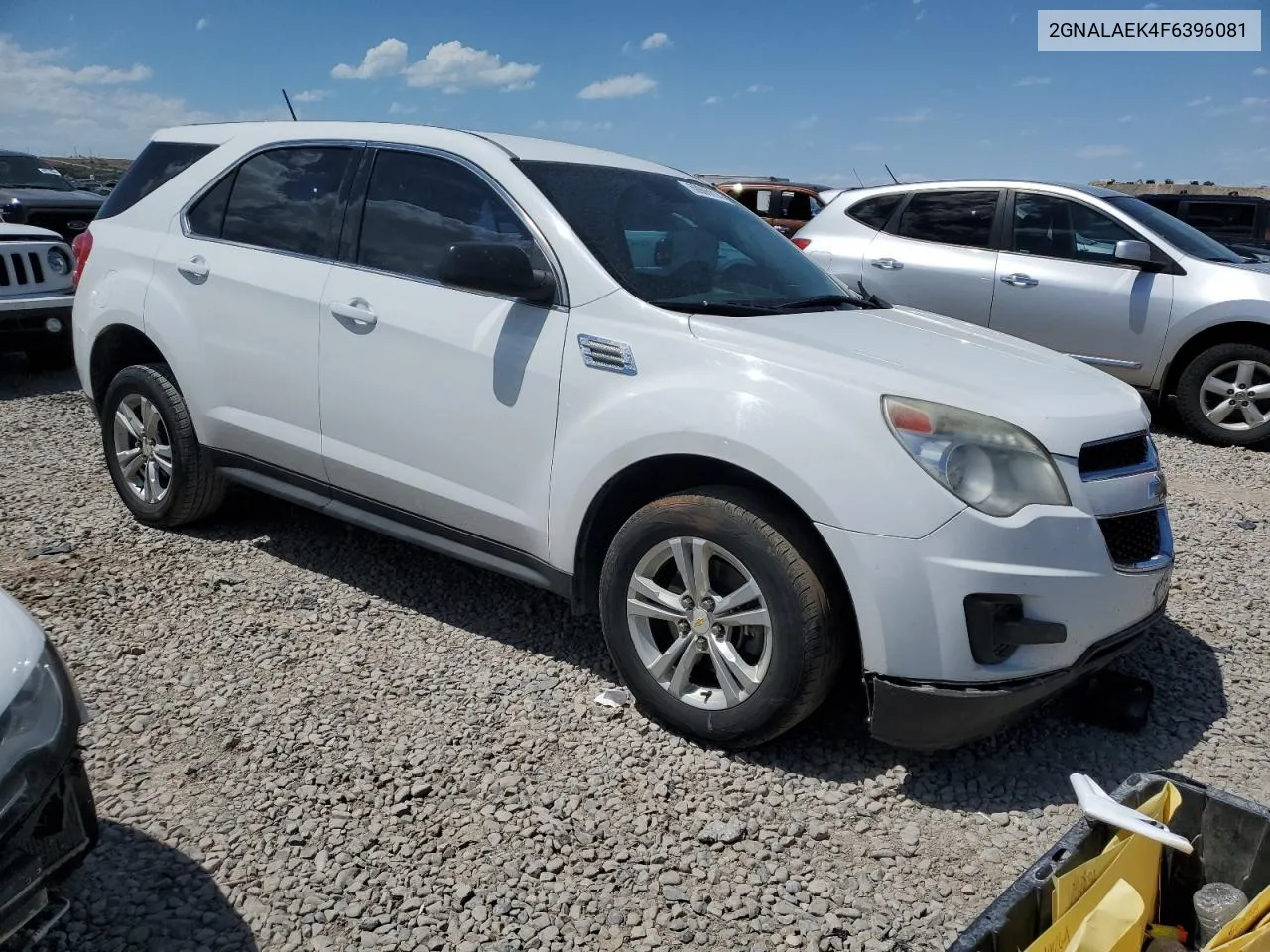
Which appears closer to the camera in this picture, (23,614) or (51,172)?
(23,614)

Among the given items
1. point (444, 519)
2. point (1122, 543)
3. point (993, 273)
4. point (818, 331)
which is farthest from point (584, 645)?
point (993, 273)

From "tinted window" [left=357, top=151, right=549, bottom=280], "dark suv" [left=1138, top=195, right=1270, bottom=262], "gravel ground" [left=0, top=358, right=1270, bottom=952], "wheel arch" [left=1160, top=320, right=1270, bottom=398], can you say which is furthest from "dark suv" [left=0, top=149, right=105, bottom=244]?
"dark suv" [left=1138, top=195, right=1270, bottom=262]

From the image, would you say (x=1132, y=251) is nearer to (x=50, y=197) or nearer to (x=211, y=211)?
(x=211, y=211)

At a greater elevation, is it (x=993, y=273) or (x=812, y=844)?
(x=993, y=273)

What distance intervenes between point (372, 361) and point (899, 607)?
2078 mm

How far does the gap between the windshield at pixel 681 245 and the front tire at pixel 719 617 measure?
750 mm

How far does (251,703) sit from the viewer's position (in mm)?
3367

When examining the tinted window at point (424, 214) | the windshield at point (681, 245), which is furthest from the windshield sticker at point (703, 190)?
the tinted window at point (424, 214)

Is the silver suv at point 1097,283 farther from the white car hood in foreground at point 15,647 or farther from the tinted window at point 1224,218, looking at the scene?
the tinted window at point 1224,218

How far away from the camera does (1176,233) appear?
7.42 metres

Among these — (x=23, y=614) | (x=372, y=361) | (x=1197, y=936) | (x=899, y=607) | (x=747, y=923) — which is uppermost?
(x=372, y=361)

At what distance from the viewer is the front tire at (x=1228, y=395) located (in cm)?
697

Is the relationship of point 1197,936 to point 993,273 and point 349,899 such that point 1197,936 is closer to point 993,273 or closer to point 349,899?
point 349,899

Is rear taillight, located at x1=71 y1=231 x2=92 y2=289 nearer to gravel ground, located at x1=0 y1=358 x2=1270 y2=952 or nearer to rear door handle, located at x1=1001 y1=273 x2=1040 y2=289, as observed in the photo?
gravel ground, located at x1=0 y1=358 x2=1270 y2=952
